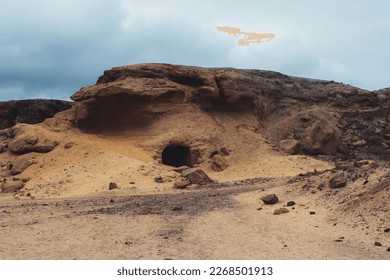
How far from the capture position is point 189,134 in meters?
21.7

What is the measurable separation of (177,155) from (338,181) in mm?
13218

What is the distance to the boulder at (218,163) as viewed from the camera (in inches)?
791

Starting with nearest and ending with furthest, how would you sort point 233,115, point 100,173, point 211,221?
point 211,221 → point 100,173 → point 233,115

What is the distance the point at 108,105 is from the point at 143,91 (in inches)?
72.1

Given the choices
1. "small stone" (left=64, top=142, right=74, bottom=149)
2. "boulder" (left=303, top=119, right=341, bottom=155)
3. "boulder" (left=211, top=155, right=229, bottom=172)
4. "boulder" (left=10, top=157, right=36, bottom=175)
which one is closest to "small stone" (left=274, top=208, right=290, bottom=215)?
"boulder" (left=211, top=155, right=229, bottom=172)

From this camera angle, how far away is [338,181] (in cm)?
1126

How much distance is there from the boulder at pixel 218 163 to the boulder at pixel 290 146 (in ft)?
12.9

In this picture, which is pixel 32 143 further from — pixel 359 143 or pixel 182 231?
pixel 359 143

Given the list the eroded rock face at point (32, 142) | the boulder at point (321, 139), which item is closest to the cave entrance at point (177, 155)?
the eroded rock face at point (32, 142)

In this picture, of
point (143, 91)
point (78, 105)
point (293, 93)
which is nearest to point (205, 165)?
point (143, 91)

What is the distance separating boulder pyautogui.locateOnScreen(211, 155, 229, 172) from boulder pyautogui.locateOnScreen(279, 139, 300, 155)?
3925 mm

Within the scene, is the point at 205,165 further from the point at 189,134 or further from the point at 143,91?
the point at 143,91

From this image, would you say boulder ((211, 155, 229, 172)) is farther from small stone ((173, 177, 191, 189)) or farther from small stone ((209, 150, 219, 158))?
small stone ((173, 177, 191, 189))

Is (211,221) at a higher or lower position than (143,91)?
lower
